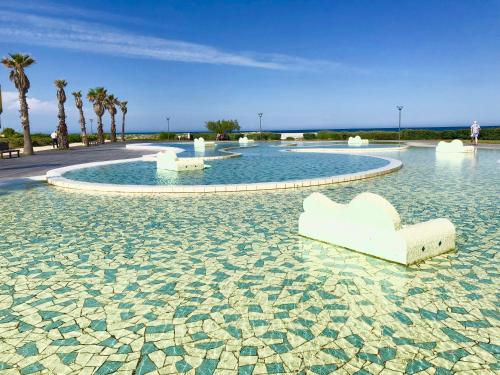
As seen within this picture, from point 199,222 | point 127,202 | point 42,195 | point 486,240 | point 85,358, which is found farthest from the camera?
point 42,195

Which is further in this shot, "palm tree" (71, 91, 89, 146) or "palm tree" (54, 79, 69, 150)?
"palm tree" (71, 91, 89, 146)

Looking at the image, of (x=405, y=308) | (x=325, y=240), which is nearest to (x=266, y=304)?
(x=405, y=308)

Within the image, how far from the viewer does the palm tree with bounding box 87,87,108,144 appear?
40844mm

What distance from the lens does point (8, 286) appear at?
4461mm

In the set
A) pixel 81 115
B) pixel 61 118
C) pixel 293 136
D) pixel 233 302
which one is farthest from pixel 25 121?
pixel 293 136

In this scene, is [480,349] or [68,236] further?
[68,236]

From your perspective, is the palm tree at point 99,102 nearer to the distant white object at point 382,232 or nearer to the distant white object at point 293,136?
the distant white object at point 293,136

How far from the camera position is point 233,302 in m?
3.97

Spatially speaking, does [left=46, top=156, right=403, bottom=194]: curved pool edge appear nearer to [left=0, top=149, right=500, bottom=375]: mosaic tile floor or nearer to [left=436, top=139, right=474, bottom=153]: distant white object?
[left=0, top=149, right=500, bottom=375]: mosaic tile floor

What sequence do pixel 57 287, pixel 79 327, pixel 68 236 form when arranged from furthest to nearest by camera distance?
pixel 68 236, pixel 57 287, pixel 79 327

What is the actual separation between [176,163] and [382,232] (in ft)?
38.6

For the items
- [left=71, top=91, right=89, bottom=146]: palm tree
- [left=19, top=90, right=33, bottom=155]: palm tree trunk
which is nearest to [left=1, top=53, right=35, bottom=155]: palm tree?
[left=19, top=90, right=33, bottom=155]: palm tree trunk

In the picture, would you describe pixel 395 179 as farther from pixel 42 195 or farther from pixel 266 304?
pixel 42 195

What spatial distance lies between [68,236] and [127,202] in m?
3.25
